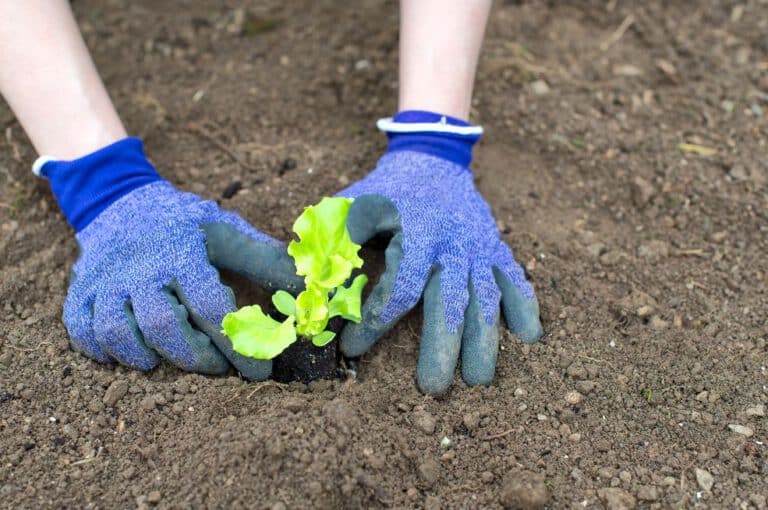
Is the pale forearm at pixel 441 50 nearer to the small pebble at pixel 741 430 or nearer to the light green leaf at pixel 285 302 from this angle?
the light green leaf at pixel 285 302

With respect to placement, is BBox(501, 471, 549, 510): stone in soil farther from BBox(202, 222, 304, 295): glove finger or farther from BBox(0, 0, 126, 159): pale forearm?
BBox(0, 0, 126, 159): pale forearm

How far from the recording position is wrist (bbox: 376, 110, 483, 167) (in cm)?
239

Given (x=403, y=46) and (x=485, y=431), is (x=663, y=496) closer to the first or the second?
(x=485, y=431)

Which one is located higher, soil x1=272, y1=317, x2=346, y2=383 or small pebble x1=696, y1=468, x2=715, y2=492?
soil x1=272, y1=317, x2=346, y2=383

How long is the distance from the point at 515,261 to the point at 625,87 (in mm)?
1128

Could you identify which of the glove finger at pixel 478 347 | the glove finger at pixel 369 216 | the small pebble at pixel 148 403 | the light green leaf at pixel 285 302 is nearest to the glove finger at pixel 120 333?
the small pebble at pixel 148 403

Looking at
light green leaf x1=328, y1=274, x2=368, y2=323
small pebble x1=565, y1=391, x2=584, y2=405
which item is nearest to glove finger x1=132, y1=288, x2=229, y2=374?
light green leaf x1=328, y1=274, x2=368, y2=323

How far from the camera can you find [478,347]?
6.68ft

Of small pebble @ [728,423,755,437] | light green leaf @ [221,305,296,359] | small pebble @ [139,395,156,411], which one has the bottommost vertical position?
small pebble @ [728,423,755,437]

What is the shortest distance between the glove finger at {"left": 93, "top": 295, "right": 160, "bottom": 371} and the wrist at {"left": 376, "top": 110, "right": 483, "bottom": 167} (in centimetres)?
99

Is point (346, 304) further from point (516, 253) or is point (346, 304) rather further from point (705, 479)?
point (705, 479)

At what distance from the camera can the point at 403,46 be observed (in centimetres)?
249

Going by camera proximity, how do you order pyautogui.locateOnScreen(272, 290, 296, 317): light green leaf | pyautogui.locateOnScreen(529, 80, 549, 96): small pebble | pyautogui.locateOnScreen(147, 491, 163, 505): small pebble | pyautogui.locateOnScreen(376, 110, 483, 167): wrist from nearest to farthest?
1. pyautogui.locateOnScreen(147, 491, 163, 505): small pebble
2. pyautogui.locateOnScreen(272, 290, 296, 317): light green leaf
3. pyautogui.locateOnScreen(376, 110, 483, 167): wrist
4. pyautogui.locateOnScreen(529, 80, 549, 96): small pebble

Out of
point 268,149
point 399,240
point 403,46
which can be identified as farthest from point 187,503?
point 403,46
